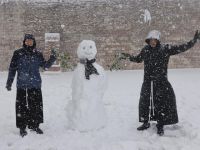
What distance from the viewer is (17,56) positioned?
6.99 m

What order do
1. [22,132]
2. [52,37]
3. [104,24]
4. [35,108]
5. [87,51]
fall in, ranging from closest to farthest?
1. [22,132]
2. [35,108]
3. [87,51]
4. [52,37]
5. [104,24]

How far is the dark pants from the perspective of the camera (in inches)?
275

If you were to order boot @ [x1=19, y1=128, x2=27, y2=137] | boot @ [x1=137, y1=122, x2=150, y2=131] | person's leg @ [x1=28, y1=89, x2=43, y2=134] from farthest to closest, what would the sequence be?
boot @ [x1=137, y1=122, x2=150, y2=131], person's leg @ [x1=28, y1=89, x2=43, y2=134], boot @ [x1=19, y1=128, x2=27, y2=137]

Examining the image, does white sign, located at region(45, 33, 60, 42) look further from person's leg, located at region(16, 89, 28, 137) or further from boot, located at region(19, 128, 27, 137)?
boot, located at region(19, 128, 27, 137)

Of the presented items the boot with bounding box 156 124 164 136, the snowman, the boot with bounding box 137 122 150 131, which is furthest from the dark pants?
the boot with bounding box 156 124 164 136

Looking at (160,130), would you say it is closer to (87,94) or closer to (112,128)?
(112,128)

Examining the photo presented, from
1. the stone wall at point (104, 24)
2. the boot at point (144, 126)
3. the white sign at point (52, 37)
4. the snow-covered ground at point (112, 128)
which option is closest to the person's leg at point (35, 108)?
the snow-covered ground at point (112, 128)

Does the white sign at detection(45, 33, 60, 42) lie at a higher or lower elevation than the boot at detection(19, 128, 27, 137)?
higher

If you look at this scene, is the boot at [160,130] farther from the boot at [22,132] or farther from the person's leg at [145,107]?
the boot at [22,132]

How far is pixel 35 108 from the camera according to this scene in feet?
23.1

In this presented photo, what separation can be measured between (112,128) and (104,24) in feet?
21.8

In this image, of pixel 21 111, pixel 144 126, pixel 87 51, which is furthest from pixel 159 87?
pixel 21 111

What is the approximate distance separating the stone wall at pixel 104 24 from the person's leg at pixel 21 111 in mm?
6402

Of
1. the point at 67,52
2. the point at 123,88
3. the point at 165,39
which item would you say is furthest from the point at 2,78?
the point at 165,39
